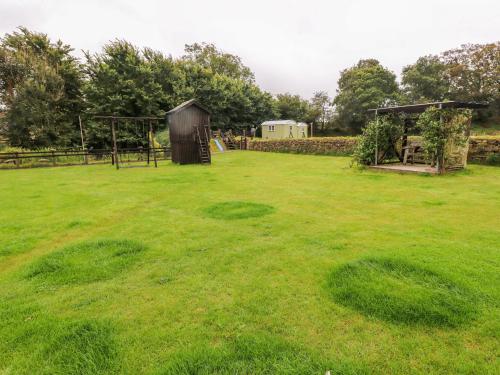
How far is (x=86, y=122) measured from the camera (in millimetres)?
27000

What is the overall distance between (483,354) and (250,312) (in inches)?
69.2

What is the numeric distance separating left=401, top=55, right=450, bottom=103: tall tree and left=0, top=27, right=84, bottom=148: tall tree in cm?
3877

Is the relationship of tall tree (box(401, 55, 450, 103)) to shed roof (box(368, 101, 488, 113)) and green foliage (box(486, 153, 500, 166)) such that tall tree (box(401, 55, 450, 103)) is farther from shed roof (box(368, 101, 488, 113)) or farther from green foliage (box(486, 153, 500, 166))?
shed roof (box(368, 101, 488, 113))

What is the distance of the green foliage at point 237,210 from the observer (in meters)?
5.56

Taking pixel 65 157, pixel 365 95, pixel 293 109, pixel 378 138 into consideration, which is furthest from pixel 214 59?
pixel 378 138

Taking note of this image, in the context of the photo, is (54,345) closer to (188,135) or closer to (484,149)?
(188,135)

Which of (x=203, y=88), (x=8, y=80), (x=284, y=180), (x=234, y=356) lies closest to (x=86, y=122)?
(x=8, y=80)

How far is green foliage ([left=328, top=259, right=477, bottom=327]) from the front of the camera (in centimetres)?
239

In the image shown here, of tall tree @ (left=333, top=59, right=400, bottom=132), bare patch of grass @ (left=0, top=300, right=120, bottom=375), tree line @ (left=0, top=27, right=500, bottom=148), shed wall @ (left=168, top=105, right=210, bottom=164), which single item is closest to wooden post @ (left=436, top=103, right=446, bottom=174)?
bare patch of grass @ (left=0, top=300, right=120, bottom=375)

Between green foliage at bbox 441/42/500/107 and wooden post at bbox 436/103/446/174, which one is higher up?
green foliage at bbox 441/42/500/107

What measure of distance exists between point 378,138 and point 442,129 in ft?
8.49

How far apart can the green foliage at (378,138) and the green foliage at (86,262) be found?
11154 millimetres

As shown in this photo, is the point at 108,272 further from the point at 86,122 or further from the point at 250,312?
the point at 86,122

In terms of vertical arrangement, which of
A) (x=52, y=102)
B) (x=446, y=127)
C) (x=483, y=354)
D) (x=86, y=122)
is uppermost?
(x=52, y=102)
